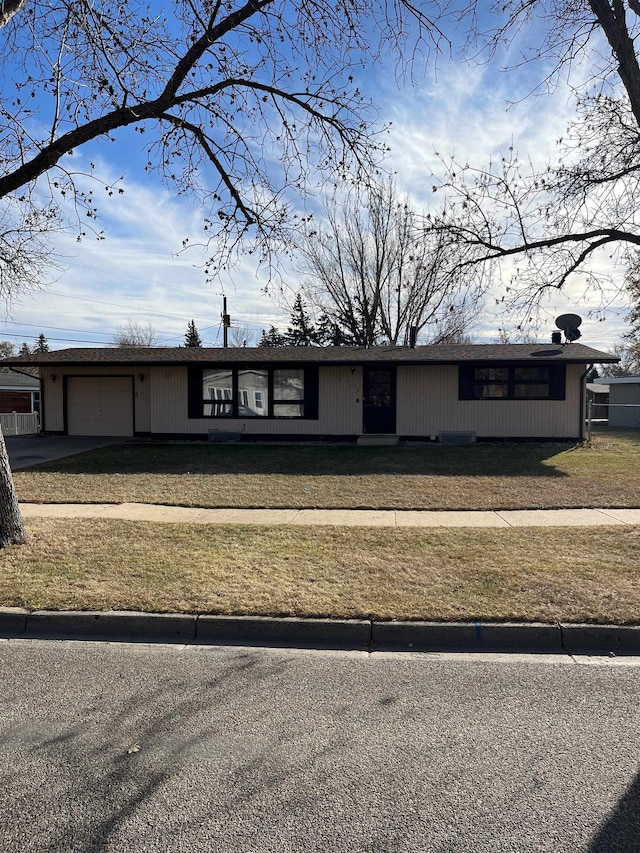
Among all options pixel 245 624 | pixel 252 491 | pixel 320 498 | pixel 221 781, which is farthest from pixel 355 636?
pixel 252 491

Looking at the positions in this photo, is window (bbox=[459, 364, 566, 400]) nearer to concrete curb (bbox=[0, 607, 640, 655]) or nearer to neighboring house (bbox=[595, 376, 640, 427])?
concrete curb (bbox=[0, 607, 640, 655])

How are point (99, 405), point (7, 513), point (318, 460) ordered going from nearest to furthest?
point (7, 513), point (318, 460), point (99, 405)

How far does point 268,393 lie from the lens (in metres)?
17.1

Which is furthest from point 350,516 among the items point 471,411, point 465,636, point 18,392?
point 18,392

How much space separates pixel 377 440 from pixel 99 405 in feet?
32.5

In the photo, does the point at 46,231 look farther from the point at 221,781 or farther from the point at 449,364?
the point at 449,364

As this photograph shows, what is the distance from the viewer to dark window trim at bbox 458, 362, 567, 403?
15.9m

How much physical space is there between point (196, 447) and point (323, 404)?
13.5 feet

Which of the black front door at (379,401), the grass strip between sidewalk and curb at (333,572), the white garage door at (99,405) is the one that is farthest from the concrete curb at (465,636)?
the white garage door at (99,405)

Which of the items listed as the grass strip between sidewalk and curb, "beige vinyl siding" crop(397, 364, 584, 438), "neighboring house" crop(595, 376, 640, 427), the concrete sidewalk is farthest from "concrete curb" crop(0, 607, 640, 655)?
"neighboring house" crop(595, 376, 640, 427)

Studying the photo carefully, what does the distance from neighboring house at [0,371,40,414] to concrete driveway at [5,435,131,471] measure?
15.5 m

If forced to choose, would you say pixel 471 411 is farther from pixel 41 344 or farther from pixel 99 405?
pixel 41 344

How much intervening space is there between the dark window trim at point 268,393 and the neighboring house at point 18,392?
19133mm

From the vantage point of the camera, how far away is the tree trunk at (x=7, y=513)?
20.2 feet
